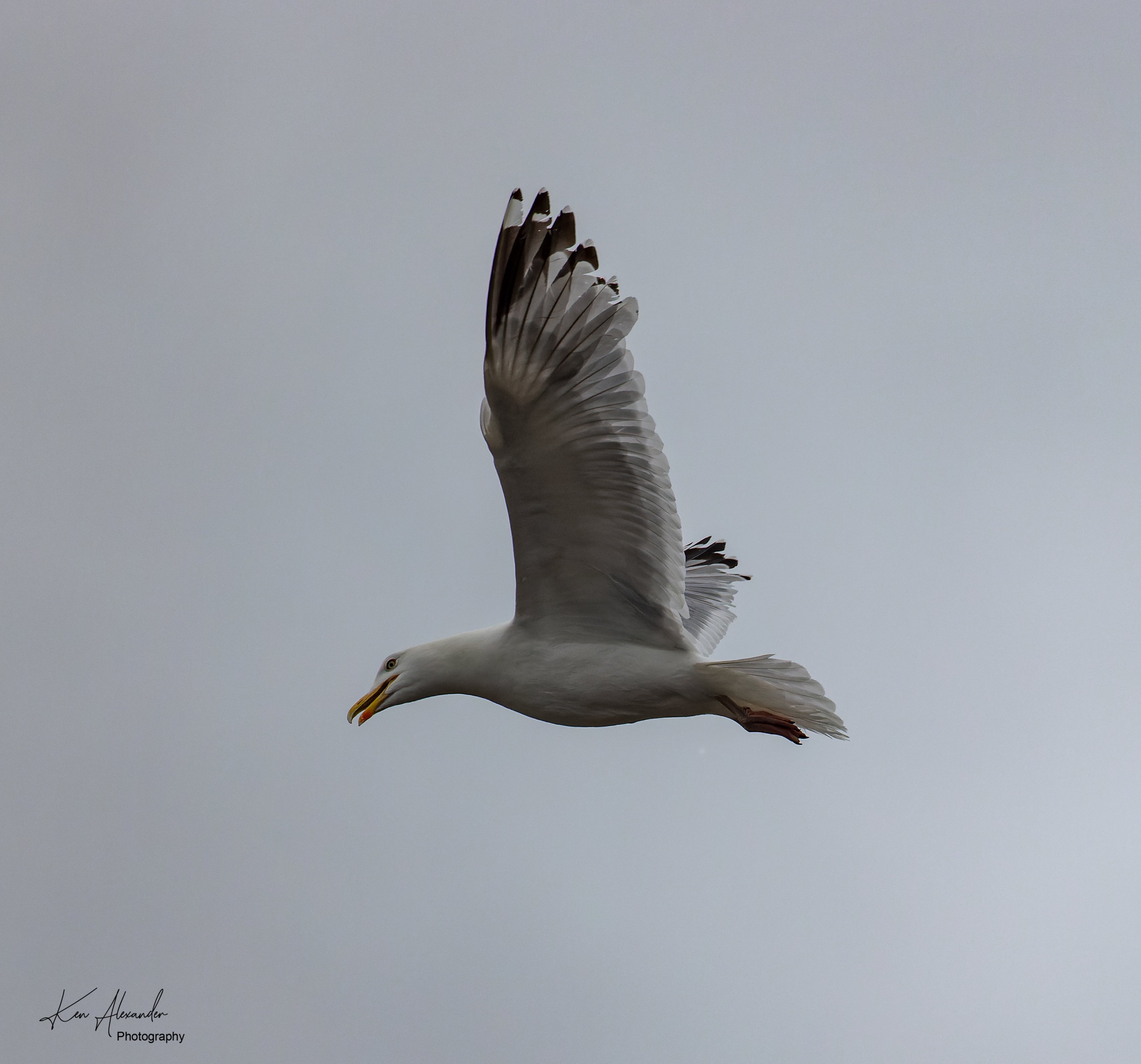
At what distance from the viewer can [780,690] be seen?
7.10 meters

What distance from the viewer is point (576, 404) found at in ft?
21.2

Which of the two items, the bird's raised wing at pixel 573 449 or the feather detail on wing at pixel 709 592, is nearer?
the bird's raised wing at pixel 573 449

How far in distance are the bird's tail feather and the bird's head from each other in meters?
1.75

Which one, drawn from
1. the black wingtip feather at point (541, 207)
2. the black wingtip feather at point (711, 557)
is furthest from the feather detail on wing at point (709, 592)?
the black wingtip feather at point (541, 207)

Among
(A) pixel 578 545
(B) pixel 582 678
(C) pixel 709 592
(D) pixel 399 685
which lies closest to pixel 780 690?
(B) pixel 582 678

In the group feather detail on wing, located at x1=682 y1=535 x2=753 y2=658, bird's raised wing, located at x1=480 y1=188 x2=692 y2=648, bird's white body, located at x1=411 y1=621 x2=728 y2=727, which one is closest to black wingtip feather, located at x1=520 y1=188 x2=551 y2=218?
bird's raised wing, located at x1=480 y1=188 x2=692 y2=648

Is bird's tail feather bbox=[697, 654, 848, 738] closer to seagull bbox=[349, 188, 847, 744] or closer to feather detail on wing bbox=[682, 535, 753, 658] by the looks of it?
seagull bbox=[349, 188, 847, 744]

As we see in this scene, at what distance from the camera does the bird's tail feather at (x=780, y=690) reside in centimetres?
705

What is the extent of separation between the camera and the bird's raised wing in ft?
20.4

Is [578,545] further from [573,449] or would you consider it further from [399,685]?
[399,685]

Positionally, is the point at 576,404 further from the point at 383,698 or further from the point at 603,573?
the point at 383,698

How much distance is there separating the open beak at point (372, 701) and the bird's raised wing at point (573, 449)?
1.00 meters

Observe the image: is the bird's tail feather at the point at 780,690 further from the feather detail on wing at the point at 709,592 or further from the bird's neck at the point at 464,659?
the feather detail on wing at the point at 709,592

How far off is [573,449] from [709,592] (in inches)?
156
